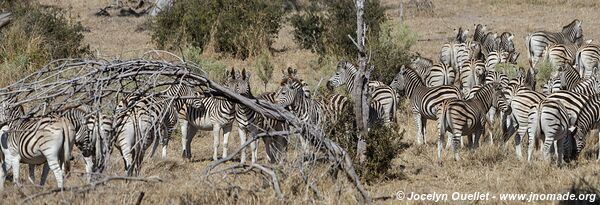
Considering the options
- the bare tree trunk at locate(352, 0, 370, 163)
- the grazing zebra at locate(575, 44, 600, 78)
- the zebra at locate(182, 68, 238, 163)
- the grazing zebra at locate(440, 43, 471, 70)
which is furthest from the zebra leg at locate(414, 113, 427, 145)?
the grazing zebra at locate(440, 43, 471, 70)

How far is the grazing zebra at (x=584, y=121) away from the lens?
35.9 feet

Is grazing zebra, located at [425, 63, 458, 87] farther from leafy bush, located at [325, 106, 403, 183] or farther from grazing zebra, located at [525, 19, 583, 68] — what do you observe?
leafy bush, located at [325, 106, 403, 183]

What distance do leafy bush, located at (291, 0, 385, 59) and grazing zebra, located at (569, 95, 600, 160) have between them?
31.8ft

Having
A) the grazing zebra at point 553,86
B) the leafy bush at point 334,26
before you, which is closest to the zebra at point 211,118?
the grazing zebra at point 553,86

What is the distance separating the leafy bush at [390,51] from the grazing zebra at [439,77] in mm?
589

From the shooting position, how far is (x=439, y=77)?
53.1ft

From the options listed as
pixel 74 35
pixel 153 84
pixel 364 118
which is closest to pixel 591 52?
pixel 364 118

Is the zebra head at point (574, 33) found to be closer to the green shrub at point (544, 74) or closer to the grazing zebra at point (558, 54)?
the grazing zebra at point (558, 54)

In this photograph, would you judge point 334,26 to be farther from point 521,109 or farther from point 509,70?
point 521,109

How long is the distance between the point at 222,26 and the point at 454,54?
5.72 metres

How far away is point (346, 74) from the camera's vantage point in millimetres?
15023

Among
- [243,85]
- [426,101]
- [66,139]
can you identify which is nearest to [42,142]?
[66,139]

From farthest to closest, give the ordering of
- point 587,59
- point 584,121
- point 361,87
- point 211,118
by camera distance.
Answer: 1. point 587,59
2. point 211,118
3. point 584,121
4. point 361,87

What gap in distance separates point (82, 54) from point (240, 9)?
15.2 feet
